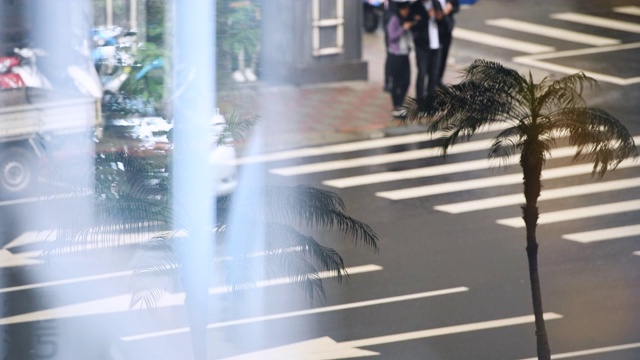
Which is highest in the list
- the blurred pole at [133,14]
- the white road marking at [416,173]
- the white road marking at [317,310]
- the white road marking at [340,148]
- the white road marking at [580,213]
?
the blurred pole at [133,14]

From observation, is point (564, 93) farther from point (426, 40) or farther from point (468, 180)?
point (426, 40)

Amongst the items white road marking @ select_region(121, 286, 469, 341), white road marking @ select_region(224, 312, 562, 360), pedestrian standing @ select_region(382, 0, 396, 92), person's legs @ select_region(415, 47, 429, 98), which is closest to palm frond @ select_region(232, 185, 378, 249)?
white road marking @ select_region(224, 312, 562, 360)

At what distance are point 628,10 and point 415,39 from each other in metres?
7.85

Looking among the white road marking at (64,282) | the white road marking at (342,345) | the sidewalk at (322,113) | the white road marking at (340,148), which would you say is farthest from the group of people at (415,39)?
the white road marking at (342,345)

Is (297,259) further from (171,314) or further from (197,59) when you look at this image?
(171,314)

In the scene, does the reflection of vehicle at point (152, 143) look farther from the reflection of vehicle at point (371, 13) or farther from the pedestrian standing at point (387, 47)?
the reflection of vehicle at point (371, 13)

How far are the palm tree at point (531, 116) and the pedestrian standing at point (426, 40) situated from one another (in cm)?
799

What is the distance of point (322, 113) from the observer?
17672 mm

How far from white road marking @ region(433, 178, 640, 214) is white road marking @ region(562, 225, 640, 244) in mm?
1148

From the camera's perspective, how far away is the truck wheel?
45.3ft

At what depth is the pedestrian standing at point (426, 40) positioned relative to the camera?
17234 millimetres

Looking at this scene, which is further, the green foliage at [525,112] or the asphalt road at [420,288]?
the asphalt road at [420,288]

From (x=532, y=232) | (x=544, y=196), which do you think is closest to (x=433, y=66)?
(x=544, y=196)

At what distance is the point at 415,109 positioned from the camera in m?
9.41
